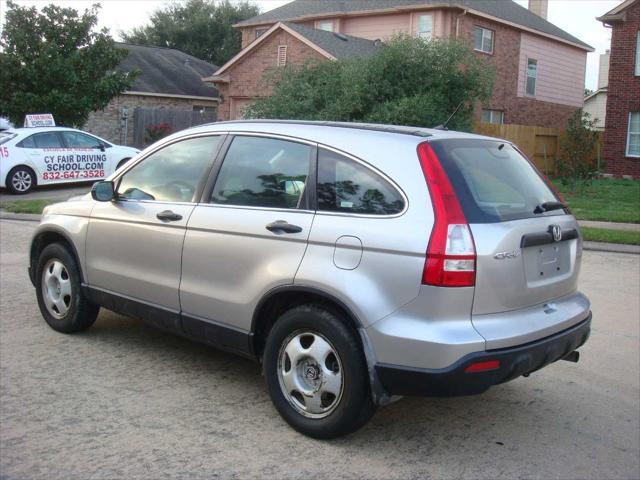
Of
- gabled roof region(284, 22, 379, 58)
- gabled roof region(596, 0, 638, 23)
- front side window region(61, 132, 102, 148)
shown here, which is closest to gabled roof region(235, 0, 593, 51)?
gabled roof region(284, 22, 379, 58)

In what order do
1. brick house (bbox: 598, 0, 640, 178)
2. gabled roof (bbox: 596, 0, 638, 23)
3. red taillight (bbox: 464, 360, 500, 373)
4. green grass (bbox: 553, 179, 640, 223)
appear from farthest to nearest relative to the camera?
brick house (bbox: 598, 0, 640, 178)
gabled roof (bbox: 596, 0, 638, 23)
green grass (bbox: 553, 179, 640, 223)
red taillight (bbox: 464, 360, 500, 373)

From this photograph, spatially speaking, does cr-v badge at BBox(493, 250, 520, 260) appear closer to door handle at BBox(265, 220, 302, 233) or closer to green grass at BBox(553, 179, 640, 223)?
door handle at BBox(265, 220, 302, 233)

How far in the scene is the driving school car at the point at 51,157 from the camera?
17.8 meters

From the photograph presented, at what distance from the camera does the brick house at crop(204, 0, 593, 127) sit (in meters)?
25.9

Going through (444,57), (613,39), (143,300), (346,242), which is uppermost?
(613,39)

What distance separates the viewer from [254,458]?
159 inches

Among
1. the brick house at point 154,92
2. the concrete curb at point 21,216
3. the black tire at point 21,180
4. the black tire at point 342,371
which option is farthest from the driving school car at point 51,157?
the black tire at point 342,371

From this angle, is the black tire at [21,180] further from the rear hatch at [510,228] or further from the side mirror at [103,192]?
the rear hatch at [510,228]

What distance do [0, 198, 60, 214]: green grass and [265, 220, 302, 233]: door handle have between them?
11.4 metres

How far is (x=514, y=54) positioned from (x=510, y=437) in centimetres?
2823

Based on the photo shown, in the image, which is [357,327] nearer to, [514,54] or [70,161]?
[70,161]

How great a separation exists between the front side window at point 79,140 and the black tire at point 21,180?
1205 mm

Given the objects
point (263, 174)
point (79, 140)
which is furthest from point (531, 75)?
point (263, 174)

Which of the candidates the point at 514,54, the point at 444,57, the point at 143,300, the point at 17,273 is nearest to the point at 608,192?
the point at 444,57
